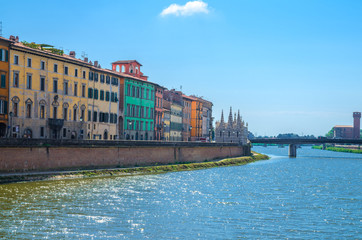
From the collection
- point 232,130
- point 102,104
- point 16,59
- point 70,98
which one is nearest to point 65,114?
point 70,98

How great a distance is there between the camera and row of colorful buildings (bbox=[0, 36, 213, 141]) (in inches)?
2452

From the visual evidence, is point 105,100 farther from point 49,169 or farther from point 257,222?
point 257,222

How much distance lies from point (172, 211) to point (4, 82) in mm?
32456

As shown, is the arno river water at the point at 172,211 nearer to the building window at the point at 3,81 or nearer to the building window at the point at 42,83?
the building window at the point at 3,81

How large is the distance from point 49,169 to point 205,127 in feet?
338

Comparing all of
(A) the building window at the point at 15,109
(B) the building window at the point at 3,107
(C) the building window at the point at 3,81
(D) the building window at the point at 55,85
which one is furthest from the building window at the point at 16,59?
(D) the building window at the point at 55,85

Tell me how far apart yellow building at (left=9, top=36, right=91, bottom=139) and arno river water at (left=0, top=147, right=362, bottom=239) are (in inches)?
617

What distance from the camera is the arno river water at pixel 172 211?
30.1m

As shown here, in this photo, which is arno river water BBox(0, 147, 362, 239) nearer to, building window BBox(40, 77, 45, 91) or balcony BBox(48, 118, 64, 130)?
balcony BBox(48, 118, 64, 130)

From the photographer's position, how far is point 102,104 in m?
83.1

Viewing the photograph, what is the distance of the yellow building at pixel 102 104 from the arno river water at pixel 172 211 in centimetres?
2591

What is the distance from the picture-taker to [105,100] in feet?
275

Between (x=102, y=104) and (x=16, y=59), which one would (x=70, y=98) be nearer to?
(x=102, y=104)

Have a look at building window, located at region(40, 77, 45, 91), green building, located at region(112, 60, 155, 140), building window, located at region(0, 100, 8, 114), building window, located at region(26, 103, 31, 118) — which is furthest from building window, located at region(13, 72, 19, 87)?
green building, located at region(112, 60, 155, 140)
